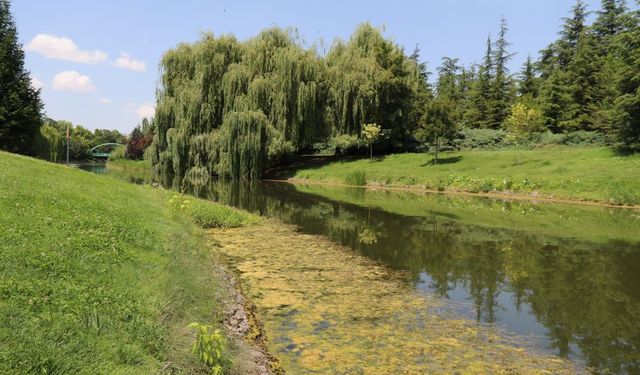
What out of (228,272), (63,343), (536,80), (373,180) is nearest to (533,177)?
(373,180)

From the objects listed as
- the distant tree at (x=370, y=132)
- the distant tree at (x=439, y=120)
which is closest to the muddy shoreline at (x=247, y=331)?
the distant tree at (x=439, y=120)

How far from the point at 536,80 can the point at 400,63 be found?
28030 millimetres

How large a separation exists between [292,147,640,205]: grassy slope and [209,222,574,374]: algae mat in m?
22.7

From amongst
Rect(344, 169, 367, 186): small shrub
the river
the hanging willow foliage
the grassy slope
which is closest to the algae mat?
the river

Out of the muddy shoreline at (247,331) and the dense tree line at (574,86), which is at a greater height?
the dense tree line at (574,86)

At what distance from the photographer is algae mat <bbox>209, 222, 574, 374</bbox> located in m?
6.52

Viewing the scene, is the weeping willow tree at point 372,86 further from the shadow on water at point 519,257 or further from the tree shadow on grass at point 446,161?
the shadow on water at point 519,257

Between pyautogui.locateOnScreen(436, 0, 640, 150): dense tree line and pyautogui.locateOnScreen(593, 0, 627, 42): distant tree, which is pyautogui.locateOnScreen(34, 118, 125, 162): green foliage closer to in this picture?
pyautogui.locateOnScreen(436, 0, 640, 150): dense tree line

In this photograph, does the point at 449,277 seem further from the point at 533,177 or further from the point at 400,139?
the point at 400,139

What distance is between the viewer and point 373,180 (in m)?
40.4

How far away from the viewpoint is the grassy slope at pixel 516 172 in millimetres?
28844

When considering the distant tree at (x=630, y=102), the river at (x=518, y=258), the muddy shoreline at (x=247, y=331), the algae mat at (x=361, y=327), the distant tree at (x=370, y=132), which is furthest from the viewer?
the distant tree at (x=370, y=132)

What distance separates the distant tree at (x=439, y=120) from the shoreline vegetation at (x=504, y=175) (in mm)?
2395

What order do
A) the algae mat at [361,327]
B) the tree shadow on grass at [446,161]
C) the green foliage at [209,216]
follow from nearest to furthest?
the algae mat at [361,327]
the green foliage at [209,216]
the tree shadow on grass at [446,161]
